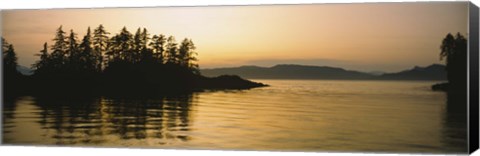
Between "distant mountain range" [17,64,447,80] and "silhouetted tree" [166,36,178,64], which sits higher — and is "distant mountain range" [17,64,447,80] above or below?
below

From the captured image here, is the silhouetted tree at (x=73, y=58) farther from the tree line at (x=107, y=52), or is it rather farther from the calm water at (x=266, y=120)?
the calm water at (x=266, y=120)

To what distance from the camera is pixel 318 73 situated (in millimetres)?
10742

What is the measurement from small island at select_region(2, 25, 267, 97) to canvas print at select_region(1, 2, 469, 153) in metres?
0.01

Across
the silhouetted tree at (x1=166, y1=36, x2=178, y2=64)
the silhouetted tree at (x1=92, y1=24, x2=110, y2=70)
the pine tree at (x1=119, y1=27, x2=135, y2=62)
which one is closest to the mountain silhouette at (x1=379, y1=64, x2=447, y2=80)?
the silhouetted tree at (x1=166, y1=36, x2=178, y2=64)

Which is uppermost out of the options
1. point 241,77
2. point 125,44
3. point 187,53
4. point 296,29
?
point 296,29

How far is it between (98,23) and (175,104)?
1.28 metres

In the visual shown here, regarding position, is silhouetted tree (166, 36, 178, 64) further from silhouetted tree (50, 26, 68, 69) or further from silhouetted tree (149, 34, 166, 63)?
silhouetted tree (50, 26, 68, 69)

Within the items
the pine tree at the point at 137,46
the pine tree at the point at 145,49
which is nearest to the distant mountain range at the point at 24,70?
the pine tree at the point at 137,46

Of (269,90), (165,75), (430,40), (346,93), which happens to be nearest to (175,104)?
(165,75)

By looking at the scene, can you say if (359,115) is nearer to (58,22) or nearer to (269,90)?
(269,90)

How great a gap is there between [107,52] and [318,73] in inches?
98.5

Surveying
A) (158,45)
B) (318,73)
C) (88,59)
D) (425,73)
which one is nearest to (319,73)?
(318,73)

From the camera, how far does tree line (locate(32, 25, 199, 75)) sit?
11164mm

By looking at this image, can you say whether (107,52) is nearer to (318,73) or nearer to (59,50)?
(59,50)
